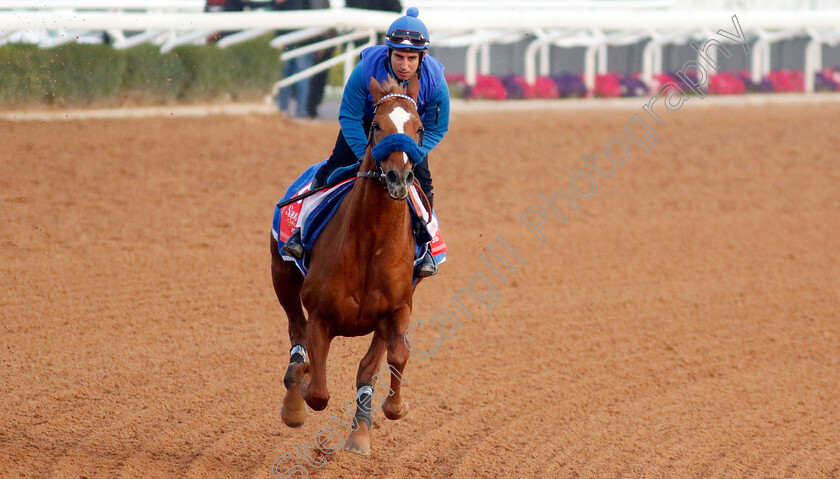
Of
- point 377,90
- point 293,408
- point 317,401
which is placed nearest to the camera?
point 377,90

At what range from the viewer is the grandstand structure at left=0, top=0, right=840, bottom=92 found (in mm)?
13414

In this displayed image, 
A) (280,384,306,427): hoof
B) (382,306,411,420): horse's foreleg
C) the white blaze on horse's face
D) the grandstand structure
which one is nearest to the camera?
the white blaze on horse's face

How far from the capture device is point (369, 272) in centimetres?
498

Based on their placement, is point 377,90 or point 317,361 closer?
point 377,90

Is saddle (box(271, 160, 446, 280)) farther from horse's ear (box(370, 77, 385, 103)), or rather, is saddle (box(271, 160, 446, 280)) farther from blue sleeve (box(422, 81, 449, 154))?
horse's ear (box(370, 77, 385, 103))

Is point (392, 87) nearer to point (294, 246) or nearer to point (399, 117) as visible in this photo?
point (399, 117)

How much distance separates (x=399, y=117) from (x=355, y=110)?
78 cm

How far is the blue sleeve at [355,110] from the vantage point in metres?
5.18

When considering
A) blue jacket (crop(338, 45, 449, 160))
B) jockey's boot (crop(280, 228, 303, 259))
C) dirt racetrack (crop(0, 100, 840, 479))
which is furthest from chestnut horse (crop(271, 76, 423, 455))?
dirt racetrack (crop(0, 100, 840, 479))

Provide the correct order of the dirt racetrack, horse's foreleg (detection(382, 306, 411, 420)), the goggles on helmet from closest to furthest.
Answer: the goggles on helmet
horse's foreleg (detection(382, 306, 411, 420))
the dirt racetrack

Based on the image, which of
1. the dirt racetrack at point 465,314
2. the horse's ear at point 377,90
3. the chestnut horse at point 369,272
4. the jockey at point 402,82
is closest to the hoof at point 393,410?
the chestnut horse at point 369,272

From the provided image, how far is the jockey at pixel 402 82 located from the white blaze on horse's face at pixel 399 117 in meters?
0.37

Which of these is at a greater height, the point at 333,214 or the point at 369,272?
the point at 333,214

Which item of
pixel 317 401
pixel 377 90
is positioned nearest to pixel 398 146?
pixel 377 90
